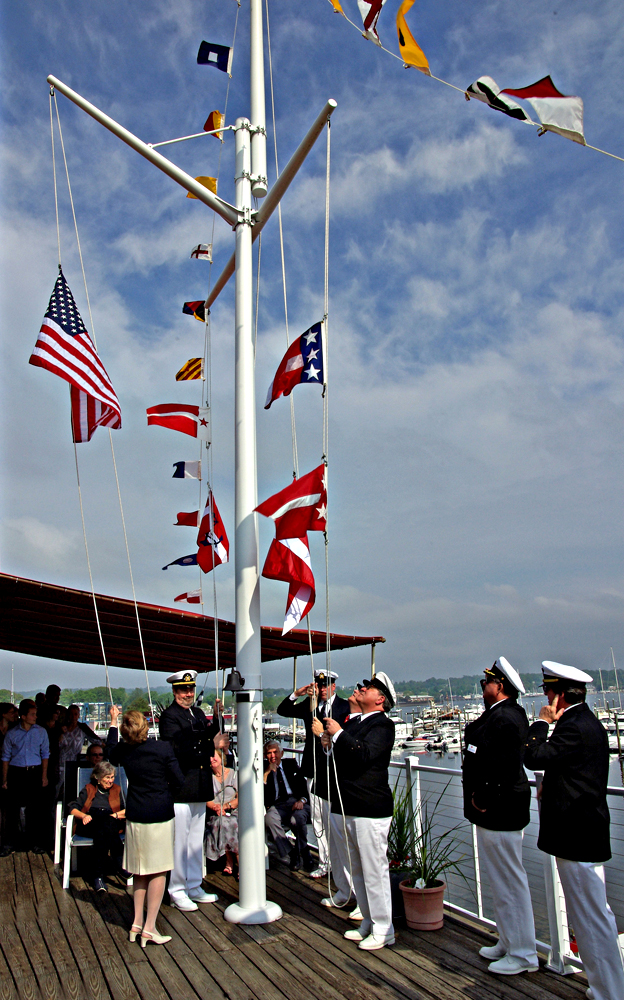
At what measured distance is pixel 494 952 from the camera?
410 centimetres

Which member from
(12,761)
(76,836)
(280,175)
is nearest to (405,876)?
(76,836)

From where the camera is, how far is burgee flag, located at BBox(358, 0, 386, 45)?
448cm

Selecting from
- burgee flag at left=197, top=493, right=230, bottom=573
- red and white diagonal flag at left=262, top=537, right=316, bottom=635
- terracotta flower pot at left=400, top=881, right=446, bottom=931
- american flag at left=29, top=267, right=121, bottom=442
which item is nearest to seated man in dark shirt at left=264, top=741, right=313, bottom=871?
terracotta flower pot at left=400, top=881, right=446, bottom=931

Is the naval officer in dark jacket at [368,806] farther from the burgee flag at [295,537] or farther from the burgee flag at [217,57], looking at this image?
the burgee flag at [217,57]

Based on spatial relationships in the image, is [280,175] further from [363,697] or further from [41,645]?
[41,645]

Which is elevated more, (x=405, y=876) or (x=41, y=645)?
(x=41, y=645)

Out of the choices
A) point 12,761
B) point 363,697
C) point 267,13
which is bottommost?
point 12,761

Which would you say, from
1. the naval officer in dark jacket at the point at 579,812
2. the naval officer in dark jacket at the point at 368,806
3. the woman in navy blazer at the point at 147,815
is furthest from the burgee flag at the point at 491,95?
the woman in navy blazer at the point at 147,815

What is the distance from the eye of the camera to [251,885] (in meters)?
4.82

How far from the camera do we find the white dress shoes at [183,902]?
203 inches

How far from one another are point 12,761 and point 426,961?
212 inches

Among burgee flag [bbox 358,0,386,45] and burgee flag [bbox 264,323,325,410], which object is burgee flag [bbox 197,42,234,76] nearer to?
burgee flag [bbox 358,0,386,45]

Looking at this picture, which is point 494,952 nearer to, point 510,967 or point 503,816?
point 510,967

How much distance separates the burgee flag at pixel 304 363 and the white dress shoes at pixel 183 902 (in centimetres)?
404
